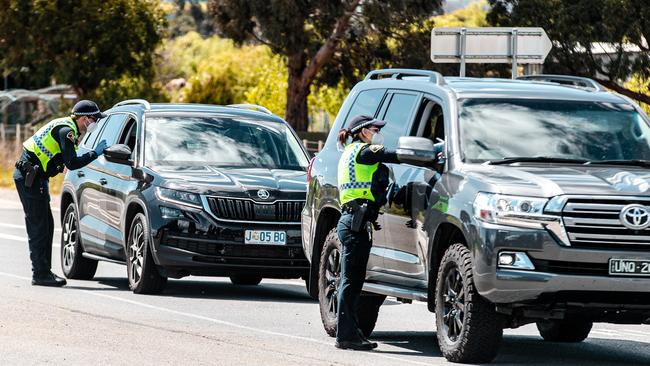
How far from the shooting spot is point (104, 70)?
1991 inches

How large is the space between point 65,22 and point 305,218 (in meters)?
37.9

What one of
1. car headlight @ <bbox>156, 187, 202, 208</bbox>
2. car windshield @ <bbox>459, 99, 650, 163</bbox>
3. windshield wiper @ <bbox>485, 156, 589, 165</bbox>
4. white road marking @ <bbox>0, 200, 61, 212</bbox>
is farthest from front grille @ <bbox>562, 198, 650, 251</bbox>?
white road marking @ <bbox>0, 200, 61, 212</bbox>

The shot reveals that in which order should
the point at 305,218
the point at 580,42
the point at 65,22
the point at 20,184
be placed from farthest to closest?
the point at 65,22, the point at 580,42, the point at 20,184, the point at 305,218

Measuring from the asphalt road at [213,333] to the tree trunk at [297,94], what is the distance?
2869 centimetres

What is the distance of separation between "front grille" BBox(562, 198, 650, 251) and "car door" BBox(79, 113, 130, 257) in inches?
275

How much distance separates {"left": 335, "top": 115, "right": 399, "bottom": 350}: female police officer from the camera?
436 inches

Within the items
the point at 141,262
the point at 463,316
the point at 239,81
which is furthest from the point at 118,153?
the point at 239,81

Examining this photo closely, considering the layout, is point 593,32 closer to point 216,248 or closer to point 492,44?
point 492,44

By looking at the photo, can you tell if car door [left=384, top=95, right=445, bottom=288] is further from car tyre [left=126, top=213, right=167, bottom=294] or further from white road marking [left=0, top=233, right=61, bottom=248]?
white road marking [left=0, top=233, right=61, bottom=248]

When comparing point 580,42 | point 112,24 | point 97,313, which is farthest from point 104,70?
point 97,313

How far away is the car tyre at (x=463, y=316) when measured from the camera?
9992 mm

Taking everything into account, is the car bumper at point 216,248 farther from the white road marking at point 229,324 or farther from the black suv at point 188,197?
the white road marking at point 229,324

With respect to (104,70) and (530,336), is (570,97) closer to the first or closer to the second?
(530,336)

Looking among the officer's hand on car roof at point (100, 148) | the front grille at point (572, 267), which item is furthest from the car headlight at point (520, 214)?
the officer's hand on car roof at point (100, 148)
